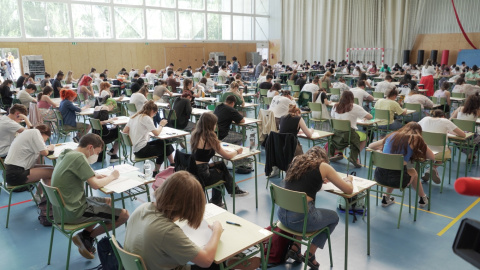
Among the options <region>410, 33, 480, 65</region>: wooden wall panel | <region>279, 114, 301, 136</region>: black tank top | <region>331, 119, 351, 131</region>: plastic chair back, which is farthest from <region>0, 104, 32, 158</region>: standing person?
<region>410, 33, 480, 65</region>: wooden wall panel

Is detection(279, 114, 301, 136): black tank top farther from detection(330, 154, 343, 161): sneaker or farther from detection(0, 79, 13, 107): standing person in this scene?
detection(0, 79, 13, 107): standing person

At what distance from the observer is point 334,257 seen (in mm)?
4031

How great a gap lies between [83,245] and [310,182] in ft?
8.58

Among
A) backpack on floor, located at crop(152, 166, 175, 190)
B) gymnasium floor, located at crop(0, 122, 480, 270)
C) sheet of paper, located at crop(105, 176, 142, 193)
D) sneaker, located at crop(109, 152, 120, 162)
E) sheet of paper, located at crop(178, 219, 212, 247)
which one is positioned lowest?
gymnasium floor, located at crop(0, 122, 480, 270)

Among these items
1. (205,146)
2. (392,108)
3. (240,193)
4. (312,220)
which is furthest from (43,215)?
(392,108)

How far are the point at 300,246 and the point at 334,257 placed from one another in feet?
1.50

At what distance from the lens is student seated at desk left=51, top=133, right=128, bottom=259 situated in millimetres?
3586

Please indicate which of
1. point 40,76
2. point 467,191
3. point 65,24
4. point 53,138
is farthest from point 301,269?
point 65,24

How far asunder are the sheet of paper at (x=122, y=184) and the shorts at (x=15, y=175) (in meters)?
1.61

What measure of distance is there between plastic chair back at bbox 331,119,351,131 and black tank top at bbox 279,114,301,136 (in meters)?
0.99

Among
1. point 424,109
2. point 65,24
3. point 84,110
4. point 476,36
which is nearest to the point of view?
point 84,110

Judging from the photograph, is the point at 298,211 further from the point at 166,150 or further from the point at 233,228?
the point at 166,150

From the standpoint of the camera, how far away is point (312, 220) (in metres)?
3.48

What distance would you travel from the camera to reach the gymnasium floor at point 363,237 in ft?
13.0
